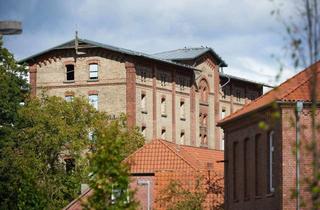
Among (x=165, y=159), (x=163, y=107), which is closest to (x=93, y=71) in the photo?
(x=163, y=107)

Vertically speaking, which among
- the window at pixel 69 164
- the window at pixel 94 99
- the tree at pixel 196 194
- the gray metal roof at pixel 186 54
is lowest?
the tree at pixel 196 194

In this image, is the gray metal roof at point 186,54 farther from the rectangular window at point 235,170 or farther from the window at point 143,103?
the rectangular window at point 235,170

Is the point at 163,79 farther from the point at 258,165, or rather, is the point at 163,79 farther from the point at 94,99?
the point at 258,165

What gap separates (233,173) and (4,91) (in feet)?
139

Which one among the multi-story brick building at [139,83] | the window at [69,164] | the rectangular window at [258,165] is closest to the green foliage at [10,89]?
the multi-story brick building at [139,83]

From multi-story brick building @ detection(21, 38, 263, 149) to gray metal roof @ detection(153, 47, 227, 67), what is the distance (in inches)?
3.6

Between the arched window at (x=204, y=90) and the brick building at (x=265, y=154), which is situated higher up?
the arched window at (x=204, y=90)

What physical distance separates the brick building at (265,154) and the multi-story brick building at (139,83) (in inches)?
1896

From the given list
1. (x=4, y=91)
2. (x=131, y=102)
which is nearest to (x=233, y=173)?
(x=4, y=91)

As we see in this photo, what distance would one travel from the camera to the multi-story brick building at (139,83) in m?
109

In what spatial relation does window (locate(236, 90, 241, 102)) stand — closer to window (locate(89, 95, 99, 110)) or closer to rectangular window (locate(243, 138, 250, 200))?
window (locate(89, 95, 99, 110))

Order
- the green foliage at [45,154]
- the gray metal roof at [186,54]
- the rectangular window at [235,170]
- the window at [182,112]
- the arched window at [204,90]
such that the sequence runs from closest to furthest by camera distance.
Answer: the rectangular window at [235,170], the green foliage at [45,154], the window at [182,112], the gray metal roof at [186,54], the arched window at [204,90]

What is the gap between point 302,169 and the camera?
158 ft

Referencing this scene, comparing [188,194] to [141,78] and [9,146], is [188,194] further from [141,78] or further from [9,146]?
[141,78]
